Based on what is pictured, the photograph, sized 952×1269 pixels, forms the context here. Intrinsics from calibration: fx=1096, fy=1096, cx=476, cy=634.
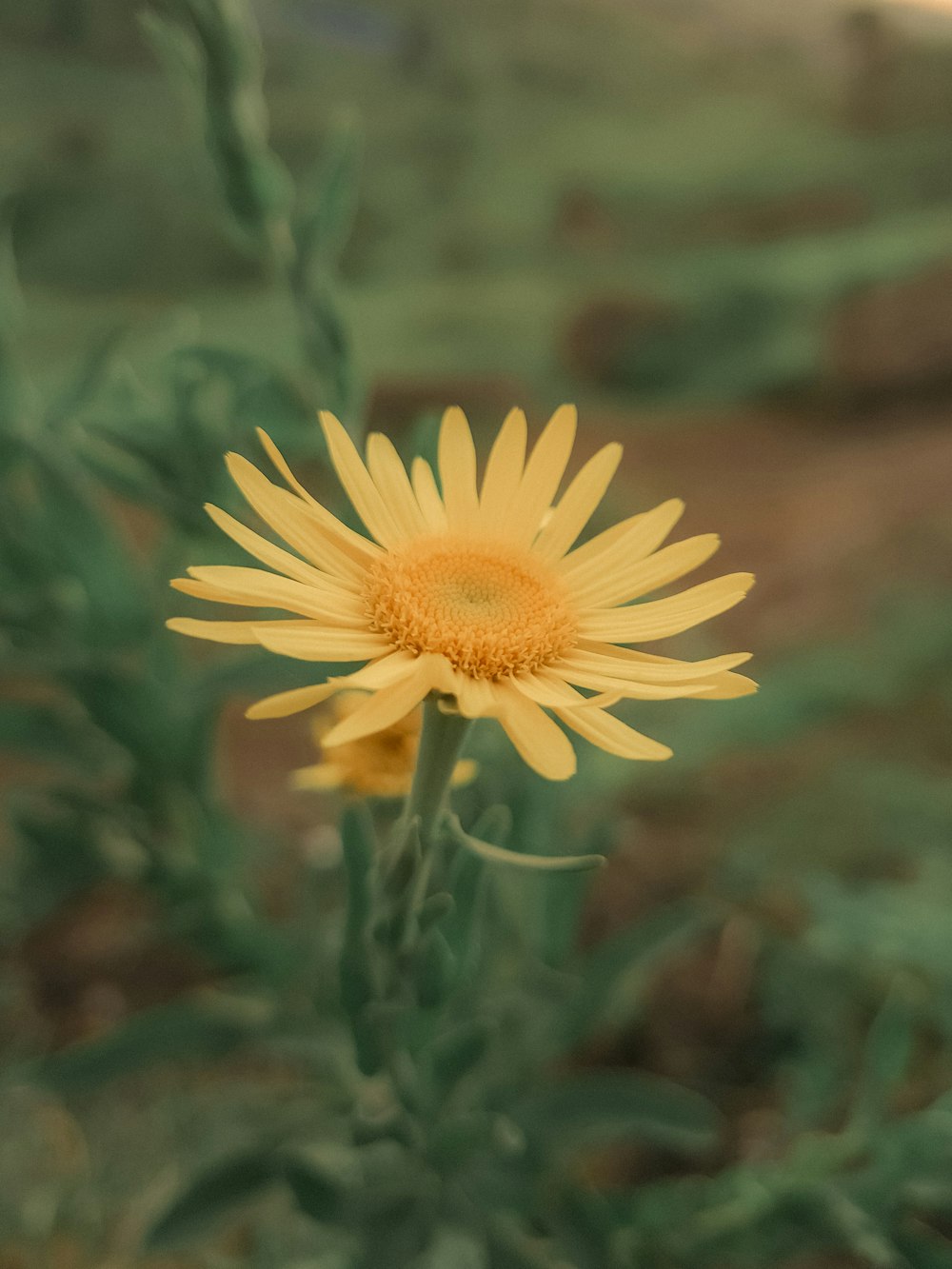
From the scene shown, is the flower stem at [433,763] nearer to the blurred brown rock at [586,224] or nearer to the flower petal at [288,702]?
the flower petal at [288,702]

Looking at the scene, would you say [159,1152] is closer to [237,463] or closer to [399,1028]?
[399,1028]

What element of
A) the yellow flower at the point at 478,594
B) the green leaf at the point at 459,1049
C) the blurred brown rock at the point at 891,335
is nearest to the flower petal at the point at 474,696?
the yellow flower at the point at 478,594

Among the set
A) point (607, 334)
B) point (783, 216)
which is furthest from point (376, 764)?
point (783, 216)

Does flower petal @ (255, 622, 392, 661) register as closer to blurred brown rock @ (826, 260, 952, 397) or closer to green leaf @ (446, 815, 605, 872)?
green leaf @ (446, 815, 605, 872)

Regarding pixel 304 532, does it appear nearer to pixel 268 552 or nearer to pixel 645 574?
pixel 268 552

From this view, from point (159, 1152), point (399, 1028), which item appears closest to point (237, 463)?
point (399, 1028)

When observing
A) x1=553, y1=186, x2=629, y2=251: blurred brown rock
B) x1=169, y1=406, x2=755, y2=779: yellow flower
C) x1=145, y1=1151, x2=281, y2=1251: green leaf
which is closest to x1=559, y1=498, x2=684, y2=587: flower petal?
x1=169, y1=406, x2=755, y2=779: yellow flower
